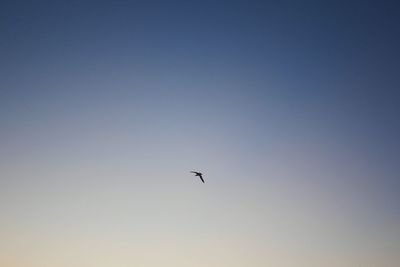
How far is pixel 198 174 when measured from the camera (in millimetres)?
60719
